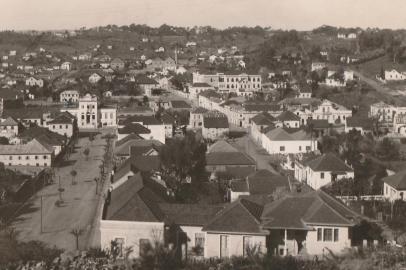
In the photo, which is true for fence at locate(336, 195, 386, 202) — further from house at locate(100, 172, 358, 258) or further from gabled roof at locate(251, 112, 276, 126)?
gabled roof at locate(251, 112, 276, 126)

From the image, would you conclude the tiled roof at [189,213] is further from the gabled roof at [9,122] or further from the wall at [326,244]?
the gabled roof at [9,122]

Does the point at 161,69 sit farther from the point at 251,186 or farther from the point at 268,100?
the point at 251,186

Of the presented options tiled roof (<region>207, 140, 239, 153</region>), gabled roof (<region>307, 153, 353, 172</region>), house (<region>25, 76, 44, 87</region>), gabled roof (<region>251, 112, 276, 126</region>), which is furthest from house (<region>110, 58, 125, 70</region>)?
gabled roof (<region>307, 153, 353, 172</region>)

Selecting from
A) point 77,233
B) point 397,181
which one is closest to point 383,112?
point 397,181

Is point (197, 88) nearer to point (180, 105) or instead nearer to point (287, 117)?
point (180, 105)

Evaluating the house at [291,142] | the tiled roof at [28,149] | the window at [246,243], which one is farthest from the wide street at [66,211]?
the house at [291,142]

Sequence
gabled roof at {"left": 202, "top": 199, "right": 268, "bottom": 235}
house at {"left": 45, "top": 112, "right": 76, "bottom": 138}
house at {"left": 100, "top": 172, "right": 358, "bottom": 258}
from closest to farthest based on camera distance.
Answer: gabled roof at {"left": 202, "top": 199, "right": 268, "bottom": 235}
house at {"left": 100, "top": 172, "right": 358, "bottom": 258}
house at {"left": 45, "top": 112, "right": 76, "bottom": 138}
